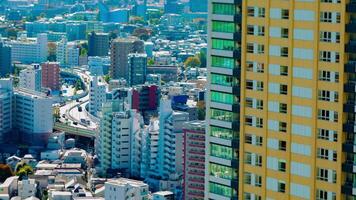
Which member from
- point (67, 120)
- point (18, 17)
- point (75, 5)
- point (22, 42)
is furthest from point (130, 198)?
point (75, 5)

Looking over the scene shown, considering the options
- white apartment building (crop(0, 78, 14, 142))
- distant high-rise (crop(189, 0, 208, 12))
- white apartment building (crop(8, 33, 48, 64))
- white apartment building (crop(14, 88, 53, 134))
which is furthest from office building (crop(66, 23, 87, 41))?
white apartment building (crop(14, 88, 53, 134))

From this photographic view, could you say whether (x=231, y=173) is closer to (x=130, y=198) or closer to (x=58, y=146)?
(x=130, y=198)

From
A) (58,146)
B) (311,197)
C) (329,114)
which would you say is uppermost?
(329,114)

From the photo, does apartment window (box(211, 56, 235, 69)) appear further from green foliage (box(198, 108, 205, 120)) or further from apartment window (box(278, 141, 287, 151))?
green foliage (box(198, 108, 205, 120))

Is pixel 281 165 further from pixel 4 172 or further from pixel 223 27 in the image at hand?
pixel 4 172

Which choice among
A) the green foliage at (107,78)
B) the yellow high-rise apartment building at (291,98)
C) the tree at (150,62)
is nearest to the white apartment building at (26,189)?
the yellow high-rise apartment building at (291,98)

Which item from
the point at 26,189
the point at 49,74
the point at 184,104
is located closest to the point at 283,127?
the point at 26,189
